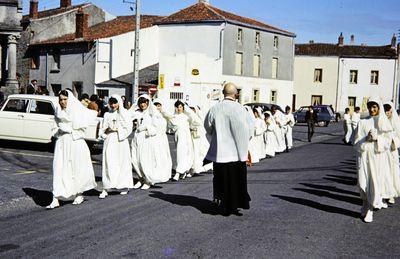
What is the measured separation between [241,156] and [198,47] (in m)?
37.7

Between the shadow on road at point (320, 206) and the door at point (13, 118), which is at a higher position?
the door at point (13, 118)

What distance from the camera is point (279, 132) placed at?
70.4 ft

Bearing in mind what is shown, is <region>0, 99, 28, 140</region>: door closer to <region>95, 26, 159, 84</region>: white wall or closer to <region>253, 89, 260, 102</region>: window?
<region>95, 26, 159, 84</region>: white wall

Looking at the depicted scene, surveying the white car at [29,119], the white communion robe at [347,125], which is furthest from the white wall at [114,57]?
the white car at [29,119]

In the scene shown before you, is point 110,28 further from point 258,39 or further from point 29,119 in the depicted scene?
point 29,119

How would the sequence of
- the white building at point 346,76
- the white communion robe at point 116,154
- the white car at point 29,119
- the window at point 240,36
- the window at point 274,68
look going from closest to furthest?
1. the white communion robe at point 116,154
2. the white car at point 29,119
3. the window at point 240,36
4. the window at point 274,68
5. the white building at point 346,76

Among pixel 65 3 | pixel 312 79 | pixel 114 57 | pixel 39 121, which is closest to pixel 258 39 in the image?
pixel 114 57

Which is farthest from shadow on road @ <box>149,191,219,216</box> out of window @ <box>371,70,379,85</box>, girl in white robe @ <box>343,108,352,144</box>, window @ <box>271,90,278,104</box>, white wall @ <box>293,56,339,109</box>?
window @ <box>371,70,379,85</box>

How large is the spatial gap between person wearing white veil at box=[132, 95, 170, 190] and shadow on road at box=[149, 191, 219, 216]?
0.65 metres

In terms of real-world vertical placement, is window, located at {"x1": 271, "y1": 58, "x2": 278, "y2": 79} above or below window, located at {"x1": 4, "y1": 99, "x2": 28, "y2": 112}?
above

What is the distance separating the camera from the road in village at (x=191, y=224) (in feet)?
21.2

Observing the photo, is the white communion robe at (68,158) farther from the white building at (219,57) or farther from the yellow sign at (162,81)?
the yellow sign at (162,81)

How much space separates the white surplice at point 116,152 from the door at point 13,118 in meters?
8.40

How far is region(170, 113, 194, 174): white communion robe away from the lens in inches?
508
